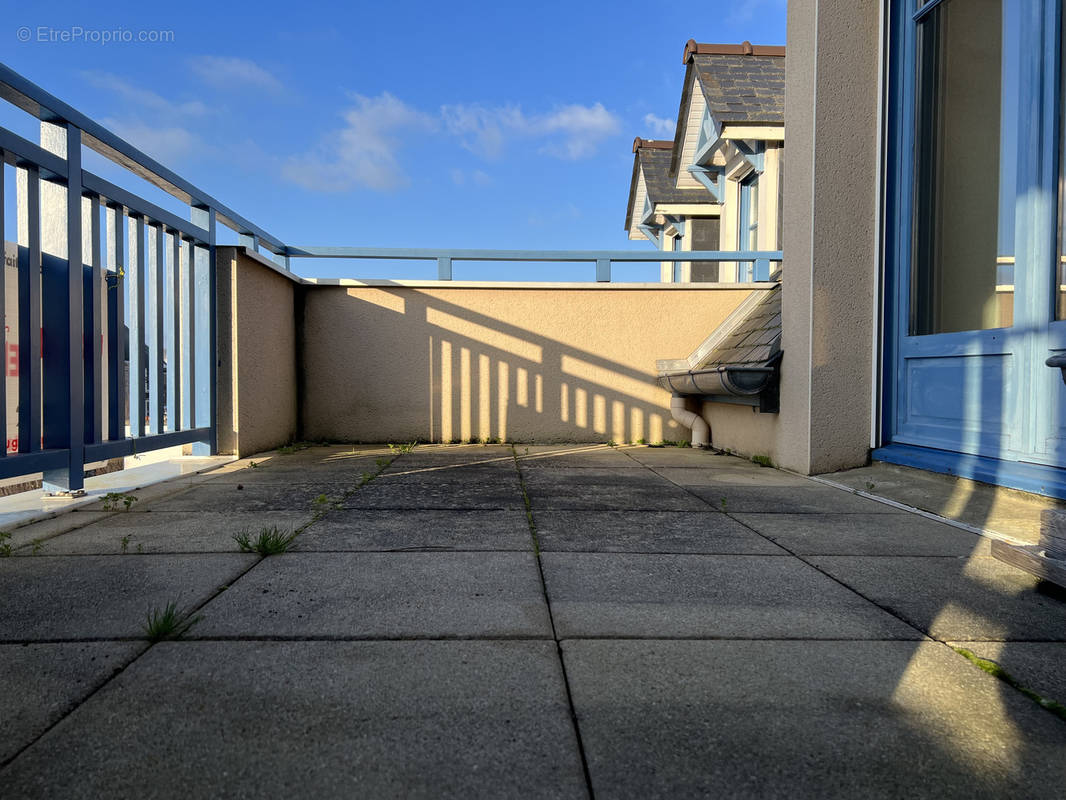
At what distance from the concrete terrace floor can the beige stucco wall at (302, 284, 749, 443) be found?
3.73 metres

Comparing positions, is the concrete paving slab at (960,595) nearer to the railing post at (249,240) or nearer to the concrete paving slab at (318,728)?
the concrete paving slab at (318,728)

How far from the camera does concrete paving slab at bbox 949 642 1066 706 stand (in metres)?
1.30

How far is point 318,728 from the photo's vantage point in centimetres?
112

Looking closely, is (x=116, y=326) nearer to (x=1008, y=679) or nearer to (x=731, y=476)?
(x=731, y=476)

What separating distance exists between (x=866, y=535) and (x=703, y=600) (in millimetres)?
1224

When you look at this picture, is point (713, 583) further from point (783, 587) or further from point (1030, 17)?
point (1030, 17)

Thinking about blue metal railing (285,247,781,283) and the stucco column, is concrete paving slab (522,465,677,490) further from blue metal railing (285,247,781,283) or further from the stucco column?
blue metal railing (285,247,781,283)

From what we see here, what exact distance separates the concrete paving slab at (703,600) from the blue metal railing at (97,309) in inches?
104

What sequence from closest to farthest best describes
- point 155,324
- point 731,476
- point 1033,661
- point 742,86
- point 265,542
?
point 1033,661
point 265,542
point 155,324
point 731,476
point 742,86

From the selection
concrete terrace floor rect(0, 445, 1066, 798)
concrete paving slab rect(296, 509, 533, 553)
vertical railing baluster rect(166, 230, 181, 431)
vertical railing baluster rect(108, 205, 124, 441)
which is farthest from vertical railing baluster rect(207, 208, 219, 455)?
concrete paving slab rect(296, 509, 533, 553)

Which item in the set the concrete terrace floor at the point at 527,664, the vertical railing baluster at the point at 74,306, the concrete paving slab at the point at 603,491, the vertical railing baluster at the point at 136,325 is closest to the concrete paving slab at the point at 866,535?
the concrete terrace floor at the point at 527,664

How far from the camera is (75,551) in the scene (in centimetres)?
227

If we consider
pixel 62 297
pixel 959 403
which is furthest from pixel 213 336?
pixel 959 403

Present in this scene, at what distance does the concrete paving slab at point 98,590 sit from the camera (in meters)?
1.56
